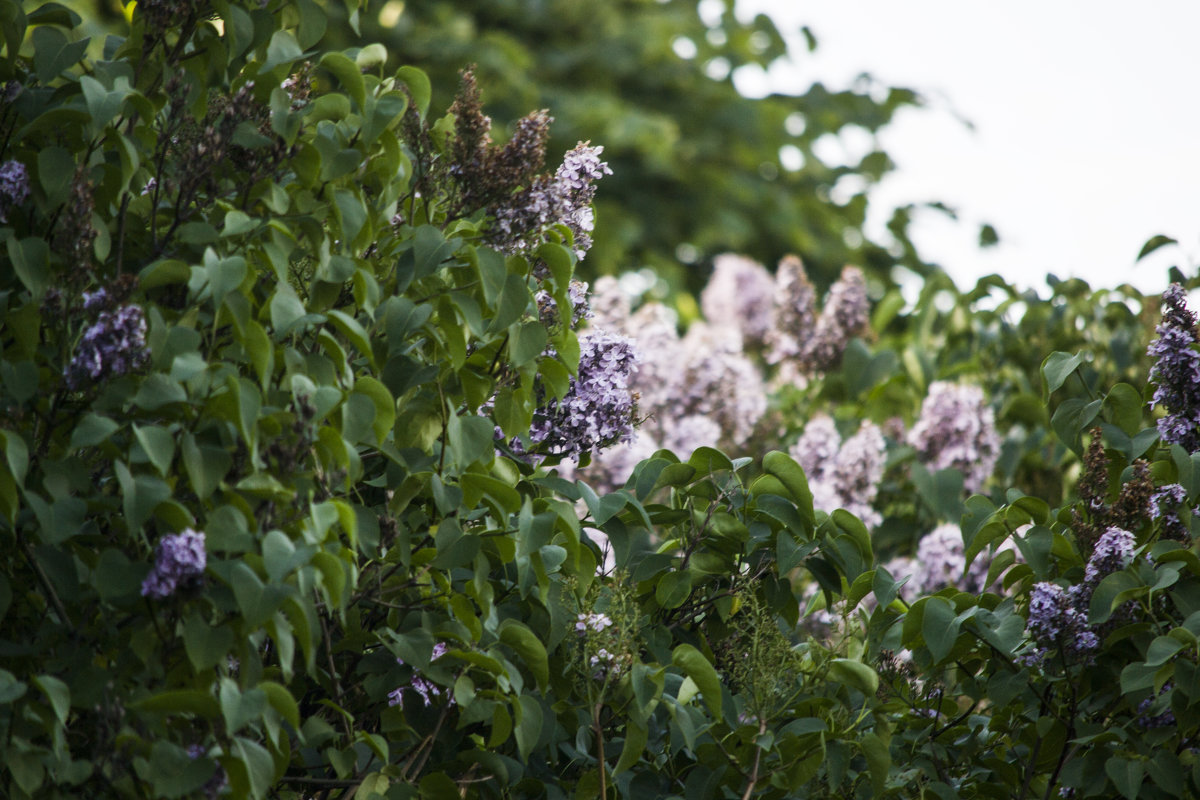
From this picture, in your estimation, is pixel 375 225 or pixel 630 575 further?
pixel 630 575

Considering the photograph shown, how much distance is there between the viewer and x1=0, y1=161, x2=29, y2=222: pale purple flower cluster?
1.35 metres

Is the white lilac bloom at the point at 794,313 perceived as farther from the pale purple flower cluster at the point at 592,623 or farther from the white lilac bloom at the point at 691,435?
the pale purple flower cluster at the point at 592,623

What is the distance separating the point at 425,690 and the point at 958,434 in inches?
80.0

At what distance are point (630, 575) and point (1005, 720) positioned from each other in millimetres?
650

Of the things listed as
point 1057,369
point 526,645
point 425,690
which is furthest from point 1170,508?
point 425,690

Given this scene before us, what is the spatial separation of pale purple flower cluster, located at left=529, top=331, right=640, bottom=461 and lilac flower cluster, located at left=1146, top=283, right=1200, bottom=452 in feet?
2.72

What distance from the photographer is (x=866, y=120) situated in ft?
28.7

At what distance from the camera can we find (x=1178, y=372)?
1729mm

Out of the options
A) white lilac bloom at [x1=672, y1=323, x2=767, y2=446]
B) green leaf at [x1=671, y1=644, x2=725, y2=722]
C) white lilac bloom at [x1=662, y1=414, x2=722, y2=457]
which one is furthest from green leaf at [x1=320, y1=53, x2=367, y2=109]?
white lilac bloom at [x1=672, y1=323, x2=767, y2=446]

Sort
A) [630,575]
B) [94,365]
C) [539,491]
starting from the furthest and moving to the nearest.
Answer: [630,575] < [539,491] < [94,365]

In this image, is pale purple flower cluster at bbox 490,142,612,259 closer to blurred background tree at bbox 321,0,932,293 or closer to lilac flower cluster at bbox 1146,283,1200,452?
lilac flower cluster at bbox 1146,283,1200,452

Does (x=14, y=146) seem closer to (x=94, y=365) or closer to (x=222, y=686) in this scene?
(x=94, y=365)

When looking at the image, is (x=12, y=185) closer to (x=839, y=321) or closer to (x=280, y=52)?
(x=280, y=52)

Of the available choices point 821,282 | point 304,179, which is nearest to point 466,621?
point 304,179
